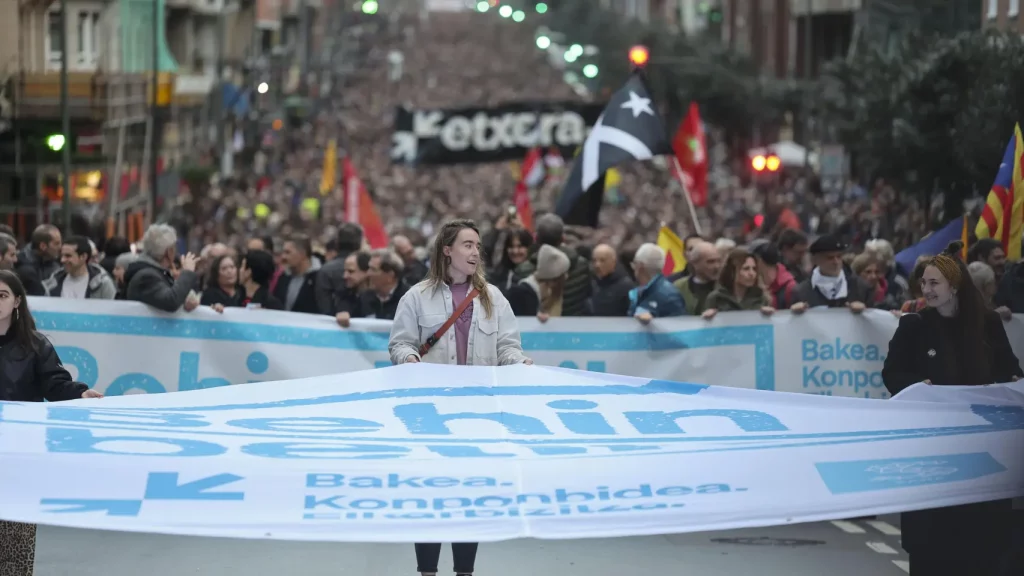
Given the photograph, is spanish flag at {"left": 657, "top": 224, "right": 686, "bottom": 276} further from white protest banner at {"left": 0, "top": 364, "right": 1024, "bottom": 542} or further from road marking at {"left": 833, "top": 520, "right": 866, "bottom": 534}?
white protest banner at {"left": 0, "top": 364, "right": 1024, "bottom": 542}

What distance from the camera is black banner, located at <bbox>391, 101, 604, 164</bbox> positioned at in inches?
1185

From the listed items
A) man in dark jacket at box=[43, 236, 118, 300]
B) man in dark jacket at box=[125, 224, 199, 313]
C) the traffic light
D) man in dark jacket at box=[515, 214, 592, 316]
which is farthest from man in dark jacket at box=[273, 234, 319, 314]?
the traffic light

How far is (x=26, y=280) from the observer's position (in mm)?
13570

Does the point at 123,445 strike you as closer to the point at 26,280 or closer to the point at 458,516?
the point at 458,516

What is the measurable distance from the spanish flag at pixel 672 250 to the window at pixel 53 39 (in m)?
22.8

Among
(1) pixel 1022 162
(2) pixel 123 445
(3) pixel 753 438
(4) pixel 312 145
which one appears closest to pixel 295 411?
(2) pixel 123 445

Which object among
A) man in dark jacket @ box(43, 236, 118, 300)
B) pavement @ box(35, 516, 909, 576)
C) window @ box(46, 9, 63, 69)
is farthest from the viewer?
window @ box(46, 9, 63, 69)

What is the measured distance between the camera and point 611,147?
1805cm

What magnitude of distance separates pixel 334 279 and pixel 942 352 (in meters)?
6.62

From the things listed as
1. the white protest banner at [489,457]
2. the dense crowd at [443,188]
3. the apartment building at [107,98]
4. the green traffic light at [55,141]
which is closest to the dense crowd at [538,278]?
the dense crowd at [443,188]

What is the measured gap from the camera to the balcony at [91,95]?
1452 inches

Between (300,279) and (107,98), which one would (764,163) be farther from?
(300,279)

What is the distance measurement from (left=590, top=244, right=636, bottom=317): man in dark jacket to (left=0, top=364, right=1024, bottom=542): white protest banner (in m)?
5.42

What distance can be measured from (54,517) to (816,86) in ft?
170
